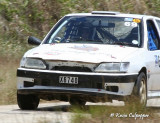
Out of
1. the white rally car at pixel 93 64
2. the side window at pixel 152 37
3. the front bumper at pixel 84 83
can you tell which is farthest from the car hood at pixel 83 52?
the side window at pixel 152 37

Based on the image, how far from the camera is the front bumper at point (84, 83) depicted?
934cm

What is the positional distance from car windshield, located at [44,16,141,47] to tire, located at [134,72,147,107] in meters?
0.72

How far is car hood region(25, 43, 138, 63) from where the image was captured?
31.1 feet

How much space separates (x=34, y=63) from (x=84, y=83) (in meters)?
0.87

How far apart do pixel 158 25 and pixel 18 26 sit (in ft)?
30.9

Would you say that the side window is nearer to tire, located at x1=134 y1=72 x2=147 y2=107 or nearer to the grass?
tire, located at x1=134 y1=72 x2=147 y2=107

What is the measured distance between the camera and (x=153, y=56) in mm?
10656

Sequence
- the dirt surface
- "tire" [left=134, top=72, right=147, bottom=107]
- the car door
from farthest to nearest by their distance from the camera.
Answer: the car door → "tire" [left=134, top=72, right=147, bottom=107] → the dirt surface

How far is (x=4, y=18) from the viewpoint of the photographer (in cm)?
2067

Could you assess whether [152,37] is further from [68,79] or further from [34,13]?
[34,13]

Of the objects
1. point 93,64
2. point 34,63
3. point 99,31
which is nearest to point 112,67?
point 93,64

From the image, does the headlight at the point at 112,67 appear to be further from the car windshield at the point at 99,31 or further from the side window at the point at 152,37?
the side window at the point at 152,37

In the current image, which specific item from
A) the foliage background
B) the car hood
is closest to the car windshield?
the car hood

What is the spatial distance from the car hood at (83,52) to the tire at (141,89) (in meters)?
0.42
